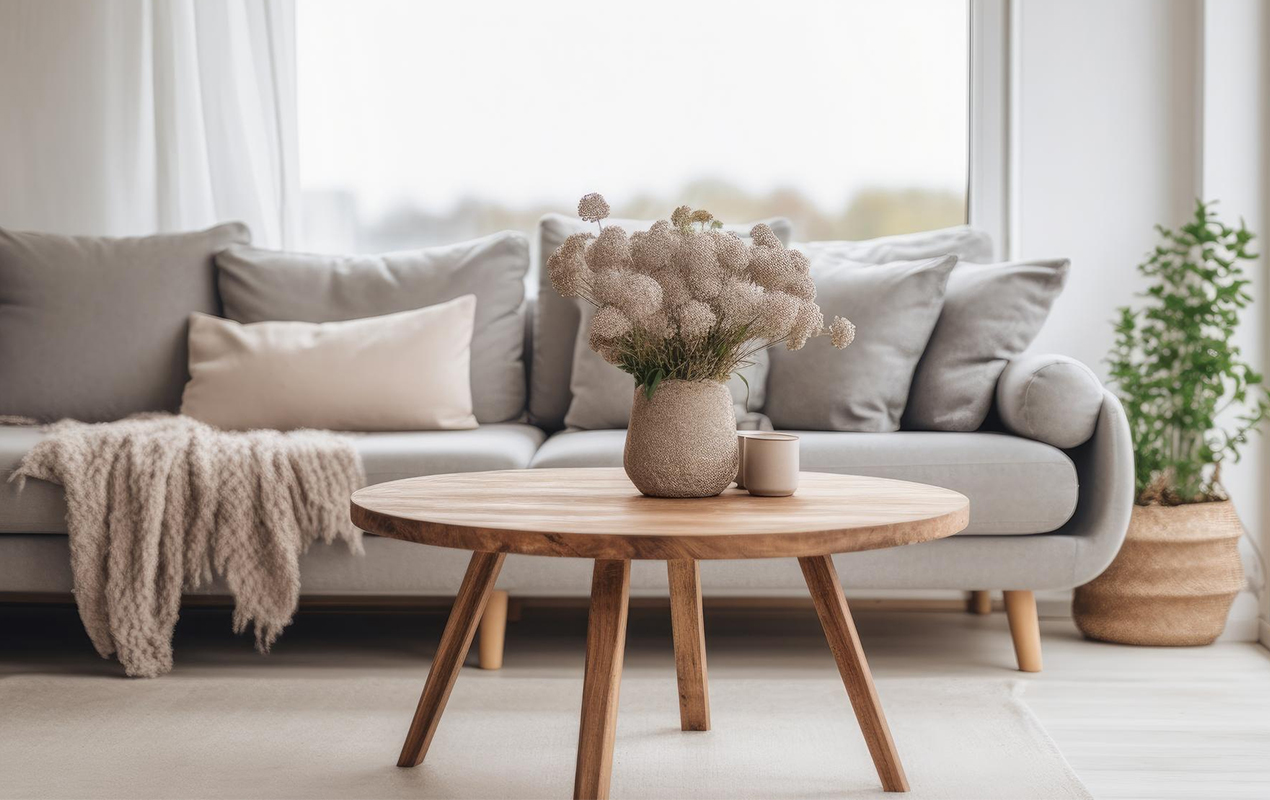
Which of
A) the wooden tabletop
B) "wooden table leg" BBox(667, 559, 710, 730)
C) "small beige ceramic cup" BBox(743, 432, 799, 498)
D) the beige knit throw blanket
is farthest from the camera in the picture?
the beige knit throw blanket

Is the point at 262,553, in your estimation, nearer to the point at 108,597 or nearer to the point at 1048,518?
the point at 108,597

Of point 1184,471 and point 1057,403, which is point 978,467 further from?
point 1184,471

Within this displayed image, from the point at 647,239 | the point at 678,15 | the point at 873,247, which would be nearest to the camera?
the point at 647,239

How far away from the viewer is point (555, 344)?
2.89 m

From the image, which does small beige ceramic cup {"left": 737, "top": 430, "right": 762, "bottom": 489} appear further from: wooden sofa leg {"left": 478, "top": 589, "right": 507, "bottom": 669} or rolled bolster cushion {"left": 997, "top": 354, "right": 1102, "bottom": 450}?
rolled bolster cushion {"left": 997, "top": 354, "right": 1102, "bottom": 450}

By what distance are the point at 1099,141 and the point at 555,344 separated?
1.54 metres

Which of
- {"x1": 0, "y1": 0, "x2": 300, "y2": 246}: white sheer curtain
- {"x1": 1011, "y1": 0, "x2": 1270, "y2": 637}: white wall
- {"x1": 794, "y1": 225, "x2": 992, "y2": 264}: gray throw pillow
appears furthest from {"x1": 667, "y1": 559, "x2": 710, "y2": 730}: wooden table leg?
{"x1": 0, "y1": 0, "x2": 300, "y2": 246}: white sheer curtain

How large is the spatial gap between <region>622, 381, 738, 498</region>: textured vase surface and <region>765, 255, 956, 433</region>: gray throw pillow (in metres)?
1.02

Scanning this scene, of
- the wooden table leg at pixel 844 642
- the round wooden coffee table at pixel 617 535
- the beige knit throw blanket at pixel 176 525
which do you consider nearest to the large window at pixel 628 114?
the beige knit throw blanket at pixel 176 525

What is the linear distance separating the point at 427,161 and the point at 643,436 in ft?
6.45

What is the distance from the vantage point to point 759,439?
1.60 meters

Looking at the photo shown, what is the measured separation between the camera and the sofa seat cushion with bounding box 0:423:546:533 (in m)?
2.24

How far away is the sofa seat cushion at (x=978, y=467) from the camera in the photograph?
2244 mm

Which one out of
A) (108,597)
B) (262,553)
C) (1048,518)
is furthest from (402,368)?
(1048,518)
